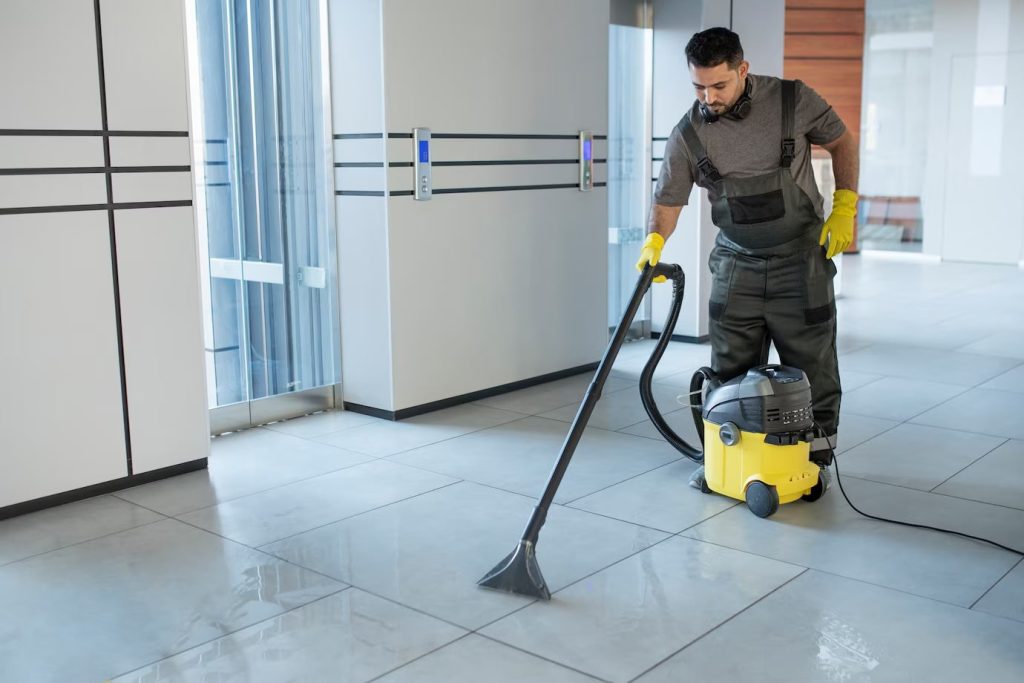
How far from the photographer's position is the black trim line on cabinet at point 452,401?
Result: 4461 millimetres

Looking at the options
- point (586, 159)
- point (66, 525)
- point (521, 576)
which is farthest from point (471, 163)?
point (521, 576)

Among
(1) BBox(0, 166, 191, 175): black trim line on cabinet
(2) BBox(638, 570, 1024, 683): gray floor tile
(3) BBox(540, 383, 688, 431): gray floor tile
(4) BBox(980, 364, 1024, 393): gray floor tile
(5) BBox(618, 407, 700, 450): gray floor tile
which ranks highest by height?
(1) BBox(0, 166, 191, 175): black trim line on cabinet

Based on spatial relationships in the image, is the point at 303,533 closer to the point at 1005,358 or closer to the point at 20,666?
the point at 20,666

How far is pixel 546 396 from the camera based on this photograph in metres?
4.86

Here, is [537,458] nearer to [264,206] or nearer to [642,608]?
[642,608]

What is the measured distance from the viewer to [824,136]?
10.8 feet

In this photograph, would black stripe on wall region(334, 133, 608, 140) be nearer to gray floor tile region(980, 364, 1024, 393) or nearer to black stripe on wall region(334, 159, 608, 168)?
black stripe on wall region(334, 159, 608, 168)

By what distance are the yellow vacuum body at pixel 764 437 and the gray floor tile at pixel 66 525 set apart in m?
1.78

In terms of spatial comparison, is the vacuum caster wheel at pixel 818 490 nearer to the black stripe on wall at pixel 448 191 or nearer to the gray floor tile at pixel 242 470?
the gray floor tile at pixel 242 470

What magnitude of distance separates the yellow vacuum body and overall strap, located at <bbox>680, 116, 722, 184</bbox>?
63 cm

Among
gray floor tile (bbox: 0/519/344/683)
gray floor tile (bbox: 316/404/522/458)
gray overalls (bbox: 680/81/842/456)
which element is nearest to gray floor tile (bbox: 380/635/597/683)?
gray floor tile (bbox: 0/519/344/683)

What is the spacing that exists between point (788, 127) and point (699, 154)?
0.28 metres

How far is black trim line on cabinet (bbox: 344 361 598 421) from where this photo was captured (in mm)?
4461

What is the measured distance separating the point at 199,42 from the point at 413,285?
127cm
